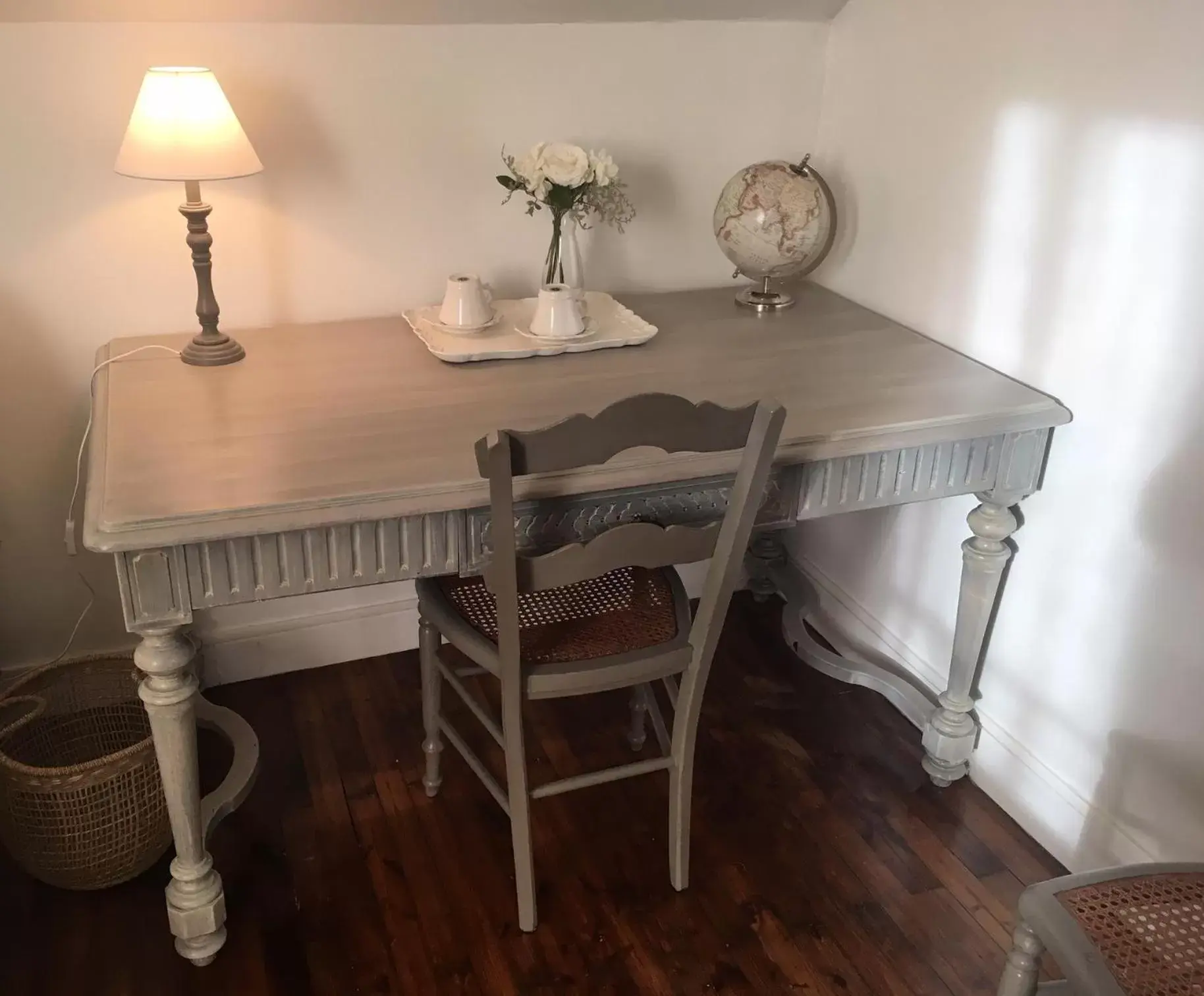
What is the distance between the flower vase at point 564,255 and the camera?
2.01 meters

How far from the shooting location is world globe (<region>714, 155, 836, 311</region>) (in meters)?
2.04

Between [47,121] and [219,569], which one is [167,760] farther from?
[47,121]

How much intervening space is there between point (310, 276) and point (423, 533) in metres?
0.80

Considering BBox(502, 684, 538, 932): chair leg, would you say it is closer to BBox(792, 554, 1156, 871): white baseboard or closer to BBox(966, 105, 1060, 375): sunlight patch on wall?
BBox(792, 554, 1156, 871): white baseboard

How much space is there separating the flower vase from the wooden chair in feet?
1.95

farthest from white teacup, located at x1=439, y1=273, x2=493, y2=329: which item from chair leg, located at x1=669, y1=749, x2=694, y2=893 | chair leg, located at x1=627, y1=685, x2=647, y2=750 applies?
chair leg, located at x1=669, y1=749, x2=694, y2=893

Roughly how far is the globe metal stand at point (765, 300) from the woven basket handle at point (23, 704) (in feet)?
4.83

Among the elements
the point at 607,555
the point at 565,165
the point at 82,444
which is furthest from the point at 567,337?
the point at 82,444

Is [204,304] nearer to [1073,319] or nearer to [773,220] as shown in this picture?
[773,220]

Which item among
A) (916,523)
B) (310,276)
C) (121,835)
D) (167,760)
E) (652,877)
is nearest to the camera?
(167,760)

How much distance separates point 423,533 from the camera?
146 centimetres

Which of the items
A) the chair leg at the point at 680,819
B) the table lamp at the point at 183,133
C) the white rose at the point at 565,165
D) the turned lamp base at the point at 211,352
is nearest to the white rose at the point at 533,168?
the white rose at the point at 565,165

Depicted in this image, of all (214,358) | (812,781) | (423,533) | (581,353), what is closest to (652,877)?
(812,781)

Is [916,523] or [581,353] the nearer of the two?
[581,353]
